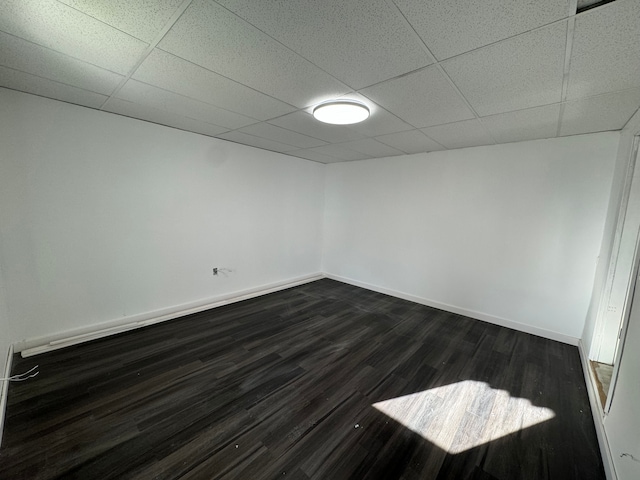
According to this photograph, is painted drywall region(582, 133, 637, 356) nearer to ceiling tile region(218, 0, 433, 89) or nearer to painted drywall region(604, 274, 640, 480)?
painted drywall region(604, 274, 640, 480)

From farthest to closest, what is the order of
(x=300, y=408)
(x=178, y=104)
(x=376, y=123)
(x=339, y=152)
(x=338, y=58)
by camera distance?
(x=339, y=152)
(x=376, y=123)
(x=178, y=104)
(x=300, y=408)
(x=338, y=58)

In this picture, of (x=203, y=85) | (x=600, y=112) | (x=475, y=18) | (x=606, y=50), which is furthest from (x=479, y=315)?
(x=203, y=85)

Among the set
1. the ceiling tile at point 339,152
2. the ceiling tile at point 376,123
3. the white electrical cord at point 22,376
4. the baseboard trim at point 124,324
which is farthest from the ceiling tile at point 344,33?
the baseboard trim at point 124,324

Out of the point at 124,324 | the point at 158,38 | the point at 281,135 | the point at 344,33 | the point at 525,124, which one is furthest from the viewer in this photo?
the point at 281,135

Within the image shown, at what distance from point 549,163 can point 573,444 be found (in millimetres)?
2840

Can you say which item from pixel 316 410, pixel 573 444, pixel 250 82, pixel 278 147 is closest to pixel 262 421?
pixel 316 410

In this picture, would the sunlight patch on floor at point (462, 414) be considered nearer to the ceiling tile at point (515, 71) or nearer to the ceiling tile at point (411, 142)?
the ceiling tile at point (515, 71)

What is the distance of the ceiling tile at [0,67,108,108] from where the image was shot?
1912mm

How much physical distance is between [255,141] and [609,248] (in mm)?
4215

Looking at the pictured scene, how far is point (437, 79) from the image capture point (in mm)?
1711

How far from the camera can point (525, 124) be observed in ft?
8.20

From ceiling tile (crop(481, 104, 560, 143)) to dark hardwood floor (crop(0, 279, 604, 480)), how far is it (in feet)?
8.00

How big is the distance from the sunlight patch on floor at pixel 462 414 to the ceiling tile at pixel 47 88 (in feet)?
12.0

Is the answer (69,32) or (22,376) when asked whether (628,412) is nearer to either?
(69,32)
